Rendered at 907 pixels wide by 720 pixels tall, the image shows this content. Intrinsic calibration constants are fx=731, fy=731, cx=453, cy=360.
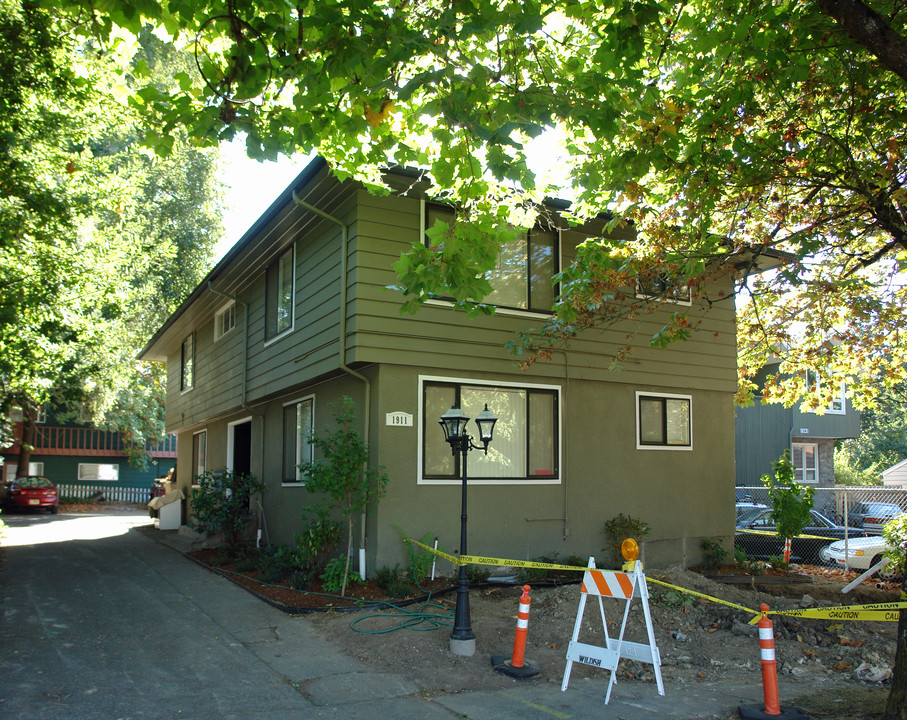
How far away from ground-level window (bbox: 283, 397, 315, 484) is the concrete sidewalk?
299 cm

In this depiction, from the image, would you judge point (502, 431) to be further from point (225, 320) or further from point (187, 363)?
point (187, 363)

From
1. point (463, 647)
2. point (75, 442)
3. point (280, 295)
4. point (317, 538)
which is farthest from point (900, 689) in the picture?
point (75, 442)

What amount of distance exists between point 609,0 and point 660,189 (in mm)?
4034

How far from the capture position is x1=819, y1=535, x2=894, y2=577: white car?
1368 centimetres

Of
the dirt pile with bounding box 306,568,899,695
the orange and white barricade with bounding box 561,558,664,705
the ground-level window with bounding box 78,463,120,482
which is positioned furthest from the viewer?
the ground-level window with bounding box 78,463,120,482

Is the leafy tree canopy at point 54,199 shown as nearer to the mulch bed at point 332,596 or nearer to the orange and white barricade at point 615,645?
the orange and white barricade at point 615,645

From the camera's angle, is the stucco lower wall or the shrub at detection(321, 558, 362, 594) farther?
the stucco lower wall

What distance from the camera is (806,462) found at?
99.3 ft

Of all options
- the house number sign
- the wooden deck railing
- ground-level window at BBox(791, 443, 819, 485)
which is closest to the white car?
the house number sign

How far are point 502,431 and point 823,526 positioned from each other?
8.78m

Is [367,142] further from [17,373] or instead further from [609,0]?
[17,373]

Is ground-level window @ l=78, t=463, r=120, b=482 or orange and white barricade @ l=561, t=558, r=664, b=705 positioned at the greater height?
orange and white barricade @ l=561, t=558, r=664, b=705

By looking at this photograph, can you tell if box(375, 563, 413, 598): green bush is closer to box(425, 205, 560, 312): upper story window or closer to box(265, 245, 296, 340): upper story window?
box(425, 205, 560, 312): upper story window

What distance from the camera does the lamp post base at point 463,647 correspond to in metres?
7.21
